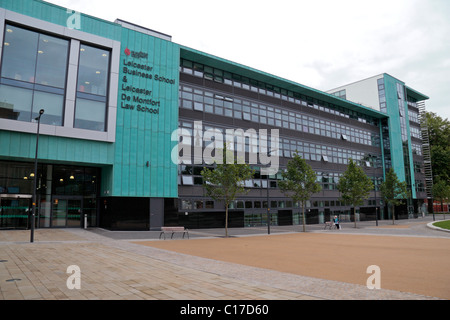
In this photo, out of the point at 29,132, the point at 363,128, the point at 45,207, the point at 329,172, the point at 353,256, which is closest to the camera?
the point at 353,256

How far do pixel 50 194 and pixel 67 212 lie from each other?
6.98ft

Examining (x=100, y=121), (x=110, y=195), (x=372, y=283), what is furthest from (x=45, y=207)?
(x=372, y=283)

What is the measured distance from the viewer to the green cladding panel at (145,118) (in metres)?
27.8

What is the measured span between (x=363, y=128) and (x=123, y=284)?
56.2 metres

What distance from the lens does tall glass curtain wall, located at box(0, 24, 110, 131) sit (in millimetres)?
23703

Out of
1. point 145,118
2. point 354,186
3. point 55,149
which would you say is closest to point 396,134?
point 354,186

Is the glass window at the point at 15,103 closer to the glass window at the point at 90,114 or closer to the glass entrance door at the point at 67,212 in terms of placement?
the glass window at the point at 90,114

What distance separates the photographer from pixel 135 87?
94.8 feet

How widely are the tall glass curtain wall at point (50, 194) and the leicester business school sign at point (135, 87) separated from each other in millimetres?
7248

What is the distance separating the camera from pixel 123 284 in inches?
314

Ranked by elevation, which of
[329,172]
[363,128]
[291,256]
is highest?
[363,128]

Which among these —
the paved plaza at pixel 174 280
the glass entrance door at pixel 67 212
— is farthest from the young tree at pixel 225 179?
the paved plaza at pixel 174 280

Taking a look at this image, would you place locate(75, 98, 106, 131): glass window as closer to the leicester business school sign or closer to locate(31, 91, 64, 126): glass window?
locate(31, 91, 64, 126): glass window
